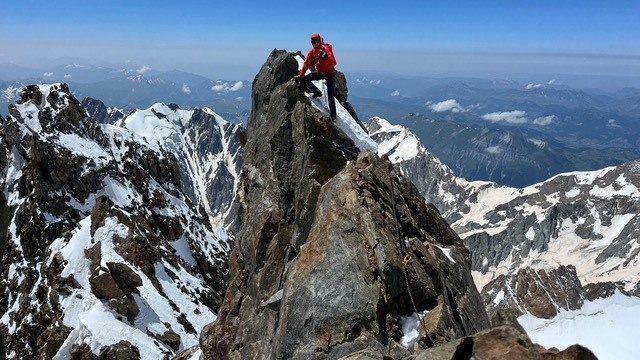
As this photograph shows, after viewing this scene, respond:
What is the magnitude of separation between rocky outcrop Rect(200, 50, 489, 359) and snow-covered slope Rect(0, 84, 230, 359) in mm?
10293

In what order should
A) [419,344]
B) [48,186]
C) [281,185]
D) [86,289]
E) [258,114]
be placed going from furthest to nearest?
[48,186]
[86,289]
[258,114]
[281,185]
[419,344]

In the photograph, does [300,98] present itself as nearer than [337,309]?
No

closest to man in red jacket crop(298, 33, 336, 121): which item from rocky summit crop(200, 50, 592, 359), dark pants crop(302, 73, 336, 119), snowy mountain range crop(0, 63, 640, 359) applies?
dark pants crop(302, 73, 336, 119)

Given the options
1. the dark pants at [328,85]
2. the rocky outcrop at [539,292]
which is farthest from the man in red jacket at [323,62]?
the rocky outcrop at [539,292]

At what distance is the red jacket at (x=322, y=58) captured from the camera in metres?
25.9

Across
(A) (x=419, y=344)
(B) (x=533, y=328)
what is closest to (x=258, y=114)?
(A) (x=419, y=344)

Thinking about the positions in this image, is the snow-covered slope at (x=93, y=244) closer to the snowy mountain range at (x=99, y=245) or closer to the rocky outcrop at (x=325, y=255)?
the snowy mountain range at (x=99, y=245)

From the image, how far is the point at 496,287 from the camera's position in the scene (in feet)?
509

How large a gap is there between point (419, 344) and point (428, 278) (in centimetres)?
323

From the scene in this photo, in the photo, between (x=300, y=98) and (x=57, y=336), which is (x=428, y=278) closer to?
(x=300, y=98)

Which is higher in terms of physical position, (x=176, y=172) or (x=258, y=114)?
(x=258, y=114)

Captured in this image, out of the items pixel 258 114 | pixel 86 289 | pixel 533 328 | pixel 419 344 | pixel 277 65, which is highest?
pixel 277 65

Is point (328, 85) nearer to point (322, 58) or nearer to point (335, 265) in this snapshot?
point (322, 58)

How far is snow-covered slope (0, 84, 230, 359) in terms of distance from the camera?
4538 centimetres
